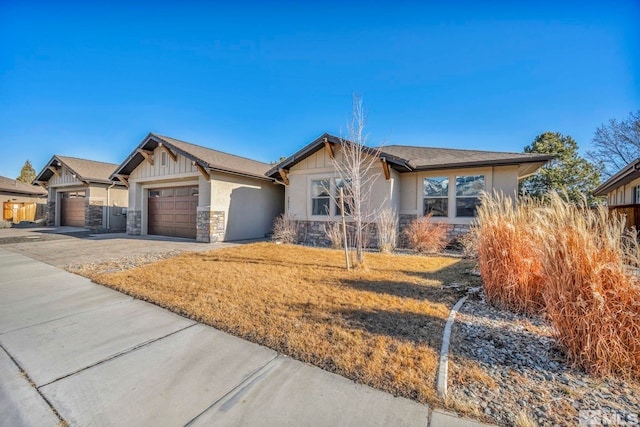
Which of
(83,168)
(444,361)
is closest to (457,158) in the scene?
(444,361)

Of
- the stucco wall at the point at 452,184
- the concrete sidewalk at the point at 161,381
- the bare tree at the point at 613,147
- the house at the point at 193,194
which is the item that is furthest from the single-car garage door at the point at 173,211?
the bare tree at the point at 613,147

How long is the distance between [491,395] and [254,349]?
7.51 feet

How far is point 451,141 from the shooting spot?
15.4m

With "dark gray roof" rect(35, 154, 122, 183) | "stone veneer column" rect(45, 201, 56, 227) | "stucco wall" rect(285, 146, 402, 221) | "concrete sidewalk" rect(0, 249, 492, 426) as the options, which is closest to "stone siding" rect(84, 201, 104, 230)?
"dark gray roof" rect(35, 154, 122, 183)

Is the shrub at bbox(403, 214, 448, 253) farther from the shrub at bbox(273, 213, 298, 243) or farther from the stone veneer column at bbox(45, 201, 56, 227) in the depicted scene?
the stone veneer column at bbox(45, 201, 56, 227)

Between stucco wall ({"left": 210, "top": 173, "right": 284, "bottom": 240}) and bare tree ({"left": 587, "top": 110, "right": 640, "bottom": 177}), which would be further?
bare tree ({"left": 587, "top": 110, "right": 640, "bottom": 177})

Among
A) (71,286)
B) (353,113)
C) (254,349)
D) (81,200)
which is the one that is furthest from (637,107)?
(81,200)

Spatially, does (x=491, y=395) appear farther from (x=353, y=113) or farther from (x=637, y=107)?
(x=637, y=107)

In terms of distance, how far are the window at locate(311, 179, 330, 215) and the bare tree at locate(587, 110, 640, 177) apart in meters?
23.9

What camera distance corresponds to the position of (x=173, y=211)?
46.2 feet

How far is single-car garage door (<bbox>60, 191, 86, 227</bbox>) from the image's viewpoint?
18500 mm

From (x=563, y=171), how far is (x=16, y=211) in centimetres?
4641

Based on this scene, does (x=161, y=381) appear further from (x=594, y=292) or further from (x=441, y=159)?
(x=441, y=159)

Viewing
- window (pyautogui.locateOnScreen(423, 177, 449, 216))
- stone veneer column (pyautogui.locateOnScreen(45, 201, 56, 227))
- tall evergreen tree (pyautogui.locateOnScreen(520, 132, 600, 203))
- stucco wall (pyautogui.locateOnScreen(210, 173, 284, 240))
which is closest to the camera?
window (pyautogui.locateOnScreen(423, 177, 449, 216))
